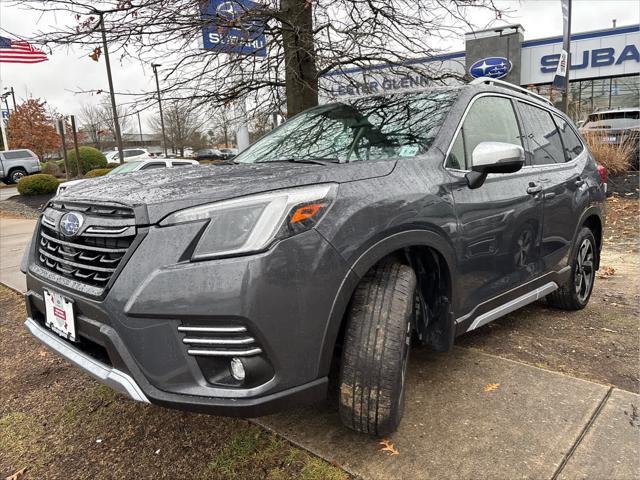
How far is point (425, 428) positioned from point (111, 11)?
4.51 meters

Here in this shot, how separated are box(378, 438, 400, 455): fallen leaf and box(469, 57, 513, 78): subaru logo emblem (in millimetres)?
15470

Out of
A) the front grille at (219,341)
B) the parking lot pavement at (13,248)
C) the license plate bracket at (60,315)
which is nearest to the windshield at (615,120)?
the parking lot pavement at (13,248)

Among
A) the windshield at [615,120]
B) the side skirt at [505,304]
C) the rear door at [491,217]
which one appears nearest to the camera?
the rear door at [491,217]

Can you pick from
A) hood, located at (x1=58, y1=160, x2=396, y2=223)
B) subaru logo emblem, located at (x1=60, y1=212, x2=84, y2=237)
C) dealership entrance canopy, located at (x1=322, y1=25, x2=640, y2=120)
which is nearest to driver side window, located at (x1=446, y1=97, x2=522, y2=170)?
hood, located at (x1=58, y1=160, x2=396, y2=223)

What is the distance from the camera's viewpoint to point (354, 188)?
200 cm

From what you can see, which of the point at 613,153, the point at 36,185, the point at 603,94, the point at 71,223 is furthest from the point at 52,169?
the point at 71,223

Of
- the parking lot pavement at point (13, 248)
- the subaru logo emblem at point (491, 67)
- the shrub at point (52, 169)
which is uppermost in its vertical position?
the subaru logo emblem at point (491, 67)

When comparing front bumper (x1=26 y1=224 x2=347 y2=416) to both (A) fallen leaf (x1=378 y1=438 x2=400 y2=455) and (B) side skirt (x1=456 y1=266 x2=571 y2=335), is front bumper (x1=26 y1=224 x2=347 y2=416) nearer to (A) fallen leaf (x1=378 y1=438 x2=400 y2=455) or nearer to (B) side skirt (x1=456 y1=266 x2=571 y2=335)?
(A) fallen leaf (x1=378 y1=438 x2=400 y2=455)

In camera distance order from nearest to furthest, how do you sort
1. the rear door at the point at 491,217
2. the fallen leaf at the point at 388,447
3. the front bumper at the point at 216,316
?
the front bumper at the point at 216,316 → the fallen leaf at the point at 388,447 → the rear door at the point at 491,217

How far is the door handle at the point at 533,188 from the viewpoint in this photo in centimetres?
301

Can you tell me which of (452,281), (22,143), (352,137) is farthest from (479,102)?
(22,143)

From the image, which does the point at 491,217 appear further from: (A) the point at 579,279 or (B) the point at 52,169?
(B) the point at 52,169

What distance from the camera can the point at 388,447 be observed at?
2.19 metres

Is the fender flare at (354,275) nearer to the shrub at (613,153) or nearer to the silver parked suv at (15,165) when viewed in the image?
the shrub at (613,153)
